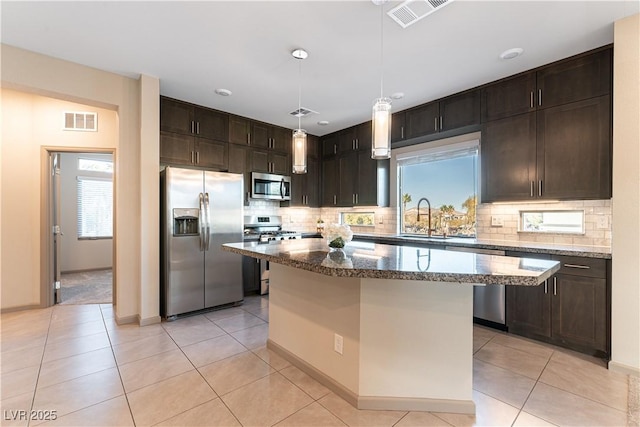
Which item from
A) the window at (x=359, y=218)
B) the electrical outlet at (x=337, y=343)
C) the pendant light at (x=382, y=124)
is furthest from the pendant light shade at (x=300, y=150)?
the window at (x=359, y=218)

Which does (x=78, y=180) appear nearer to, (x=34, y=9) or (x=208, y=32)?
(x=34, y=9)

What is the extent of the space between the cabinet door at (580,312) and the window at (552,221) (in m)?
0.71

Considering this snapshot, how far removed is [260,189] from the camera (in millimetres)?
4875

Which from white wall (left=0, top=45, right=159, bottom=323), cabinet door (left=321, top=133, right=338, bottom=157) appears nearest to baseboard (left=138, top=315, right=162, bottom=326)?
white wall (left=0, top=45, right=159, bottom=323)

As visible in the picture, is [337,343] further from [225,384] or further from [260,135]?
[260,135]

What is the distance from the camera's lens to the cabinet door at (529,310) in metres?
2.80

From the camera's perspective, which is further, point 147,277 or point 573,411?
point 147,277

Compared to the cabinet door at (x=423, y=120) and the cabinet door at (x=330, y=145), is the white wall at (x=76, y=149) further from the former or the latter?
the cabinet door at (x=423, y=120)

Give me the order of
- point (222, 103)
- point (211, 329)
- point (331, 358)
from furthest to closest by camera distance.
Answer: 1. point (222, 103)
2. point (211, 329)
3. point (331, 358)

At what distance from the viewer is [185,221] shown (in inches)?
145

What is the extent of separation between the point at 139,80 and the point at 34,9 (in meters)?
1.16

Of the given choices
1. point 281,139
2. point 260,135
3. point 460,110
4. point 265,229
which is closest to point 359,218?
point 265,229

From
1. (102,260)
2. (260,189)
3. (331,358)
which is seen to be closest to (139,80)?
(260,189)

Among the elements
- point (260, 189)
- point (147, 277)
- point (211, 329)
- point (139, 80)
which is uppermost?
point (139, 80)
